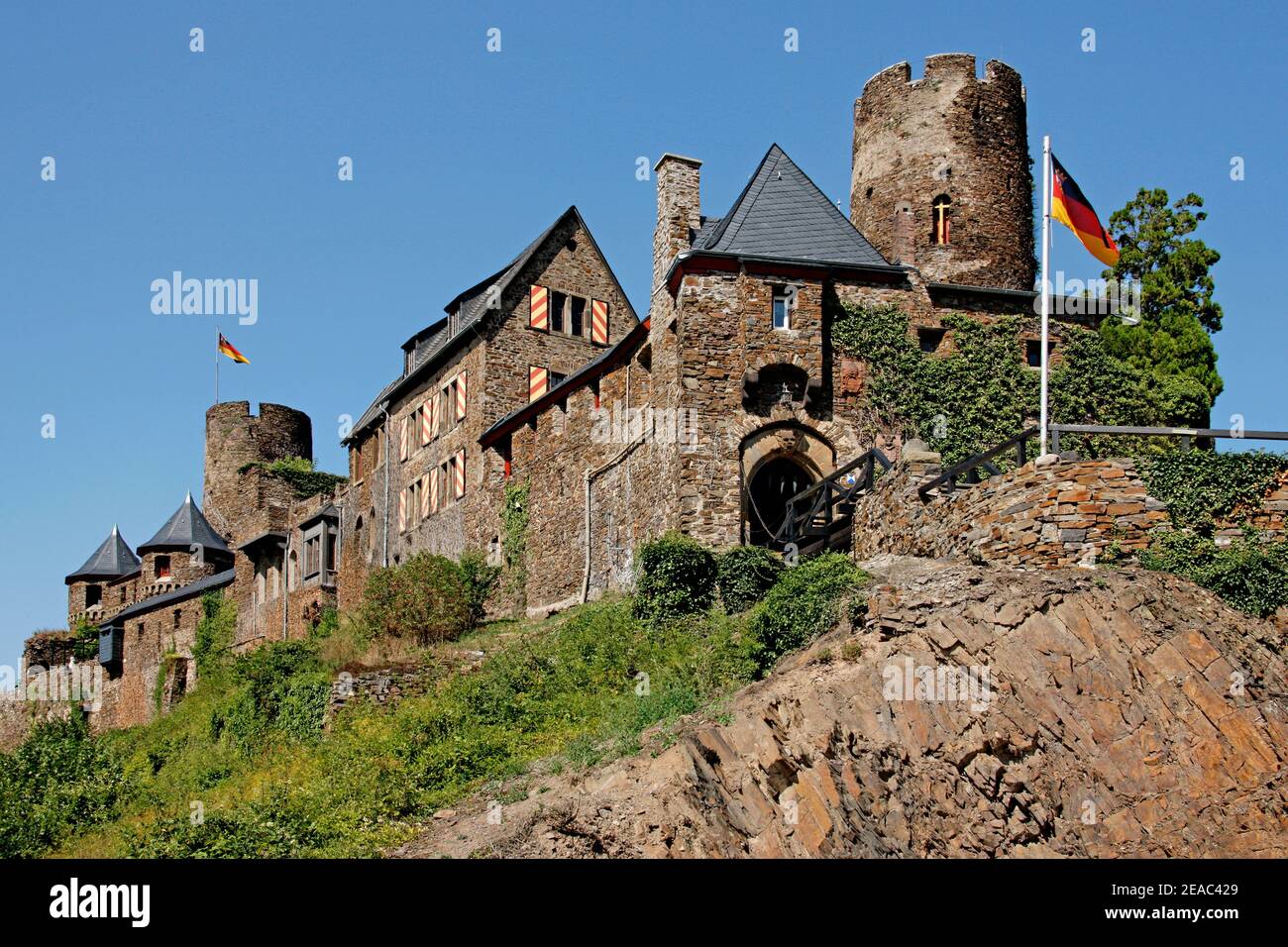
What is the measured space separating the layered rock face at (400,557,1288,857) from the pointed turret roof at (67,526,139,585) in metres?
45.4

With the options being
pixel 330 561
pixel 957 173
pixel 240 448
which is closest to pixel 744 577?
pixel 957 173

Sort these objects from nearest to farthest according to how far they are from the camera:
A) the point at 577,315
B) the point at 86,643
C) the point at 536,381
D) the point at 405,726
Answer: the point at 405,726
the point at 536,381
the point at 577,315
the point at 86,643

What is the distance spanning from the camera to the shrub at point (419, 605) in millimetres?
29578

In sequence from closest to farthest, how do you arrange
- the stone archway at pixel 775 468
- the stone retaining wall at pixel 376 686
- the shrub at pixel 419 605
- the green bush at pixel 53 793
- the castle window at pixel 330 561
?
the stone retaining wall at pixel 376 686, the stone archway at pixel 775 468, the green bush at pixel 53 793, the shrub at pixel 419 605, the castle window at pixel 330 561

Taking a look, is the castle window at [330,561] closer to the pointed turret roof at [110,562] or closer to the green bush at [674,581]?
the pointed turret roof at [110,562]

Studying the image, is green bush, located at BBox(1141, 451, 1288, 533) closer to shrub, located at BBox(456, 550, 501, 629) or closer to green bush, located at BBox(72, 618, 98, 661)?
shrub, located at BBox(456, 550, 501, 629)

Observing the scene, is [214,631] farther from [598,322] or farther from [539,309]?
[598,322]

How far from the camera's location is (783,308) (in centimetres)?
2731

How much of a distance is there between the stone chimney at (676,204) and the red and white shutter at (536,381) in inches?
446

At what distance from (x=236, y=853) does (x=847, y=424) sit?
567 inches

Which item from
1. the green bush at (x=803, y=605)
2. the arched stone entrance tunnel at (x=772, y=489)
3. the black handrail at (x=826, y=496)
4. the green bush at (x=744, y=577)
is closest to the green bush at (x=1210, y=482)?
the green bush at (x=803, y=605)

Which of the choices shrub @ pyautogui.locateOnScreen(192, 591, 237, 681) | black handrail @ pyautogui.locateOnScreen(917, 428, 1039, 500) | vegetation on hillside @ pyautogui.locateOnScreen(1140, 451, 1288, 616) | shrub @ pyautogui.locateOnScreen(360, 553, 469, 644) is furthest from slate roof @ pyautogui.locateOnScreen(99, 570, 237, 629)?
vegetation on hillside @ pyautogui.locateOnScreen(1140, 451, 1288, 616)

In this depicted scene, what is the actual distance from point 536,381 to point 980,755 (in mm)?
26616
